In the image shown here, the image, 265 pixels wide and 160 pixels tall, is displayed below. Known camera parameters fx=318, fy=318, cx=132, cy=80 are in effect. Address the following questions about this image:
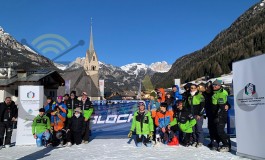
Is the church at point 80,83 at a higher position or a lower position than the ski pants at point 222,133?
higher

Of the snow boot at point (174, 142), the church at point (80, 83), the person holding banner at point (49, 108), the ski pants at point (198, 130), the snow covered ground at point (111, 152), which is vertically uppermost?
the church at point (80, 83)

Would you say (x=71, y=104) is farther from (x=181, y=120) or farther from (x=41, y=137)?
(x=181, y=120)

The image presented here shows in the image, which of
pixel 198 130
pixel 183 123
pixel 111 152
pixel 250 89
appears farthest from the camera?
pixel 183 123

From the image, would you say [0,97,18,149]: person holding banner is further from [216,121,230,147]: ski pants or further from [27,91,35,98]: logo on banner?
[216,121,230,147]: ski pants

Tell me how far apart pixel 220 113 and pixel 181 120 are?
197 cm

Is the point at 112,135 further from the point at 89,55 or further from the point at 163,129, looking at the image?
the point at 89,55

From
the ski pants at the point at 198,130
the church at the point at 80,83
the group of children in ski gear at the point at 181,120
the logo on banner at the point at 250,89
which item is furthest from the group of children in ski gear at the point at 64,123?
the church at the point at 80,83

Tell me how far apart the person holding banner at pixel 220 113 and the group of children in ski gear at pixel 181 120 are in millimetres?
62

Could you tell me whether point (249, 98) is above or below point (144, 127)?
above

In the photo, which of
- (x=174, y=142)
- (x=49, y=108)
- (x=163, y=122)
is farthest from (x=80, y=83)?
(x=174, y=142)

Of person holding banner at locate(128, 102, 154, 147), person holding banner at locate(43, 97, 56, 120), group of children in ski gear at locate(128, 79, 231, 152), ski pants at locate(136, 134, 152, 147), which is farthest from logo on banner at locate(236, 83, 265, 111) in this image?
person holding banner at locate(43, 97, 56, 120)

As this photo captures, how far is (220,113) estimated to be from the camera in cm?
949

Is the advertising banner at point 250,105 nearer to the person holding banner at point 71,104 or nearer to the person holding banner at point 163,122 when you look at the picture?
the person holding banner at point 163,122

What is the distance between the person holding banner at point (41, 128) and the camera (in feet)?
37.9
